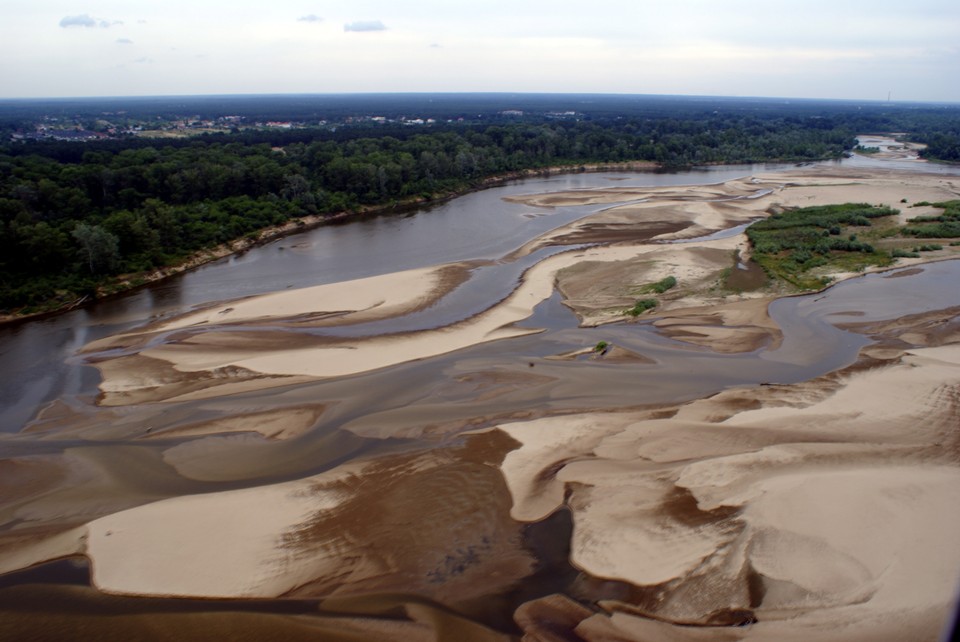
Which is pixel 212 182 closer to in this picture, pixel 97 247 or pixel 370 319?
pixel 97 247

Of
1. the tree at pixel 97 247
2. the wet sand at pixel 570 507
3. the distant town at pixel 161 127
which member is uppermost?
the distant town at pixel 161 127

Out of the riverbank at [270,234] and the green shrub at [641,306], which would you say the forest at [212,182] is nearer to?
the riverbank at [270,234]

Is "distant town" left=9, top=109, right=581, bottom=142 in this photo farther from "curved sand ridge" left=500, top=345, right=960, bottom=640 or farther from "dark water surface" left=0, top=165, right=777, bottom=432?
"curved sand ridge" left=500, top=345, right=960, bottom=640

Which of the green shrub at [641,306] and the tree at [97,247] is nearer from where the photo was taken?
the green shrub at [641,306]

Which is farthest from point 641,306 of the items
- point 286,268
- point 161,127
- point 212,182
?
point 161,127

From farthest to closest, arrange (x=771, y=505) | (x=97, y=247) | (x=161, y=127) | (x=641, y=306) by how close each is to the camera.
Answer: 1. (x=161, y=127)
2. (x=97, y=247)
3. (x=641, y=306)
4. (x=771, y=505)


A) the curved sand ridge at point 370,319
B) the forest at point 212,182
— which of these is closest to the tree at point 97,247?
the forest at point 212,182
